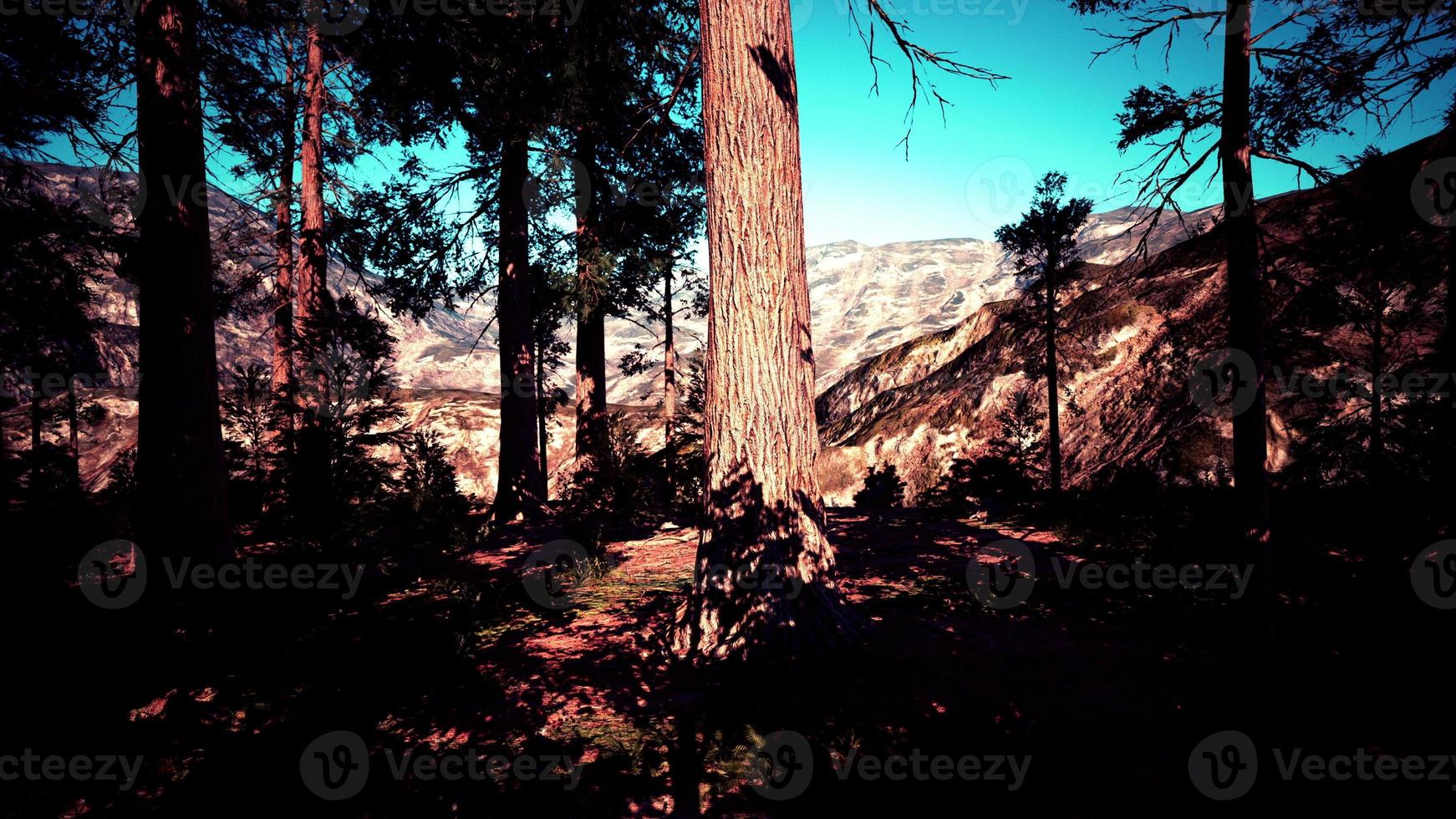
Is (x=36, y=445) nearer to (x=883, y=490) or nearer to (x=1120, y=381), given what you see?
(x=883, y=490)

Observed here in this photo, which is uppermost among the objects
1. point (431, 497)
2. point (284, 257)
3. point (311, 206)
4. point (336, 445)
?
point (311, 206)

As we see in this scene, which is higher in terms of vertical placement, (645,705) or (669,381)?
(669,381)

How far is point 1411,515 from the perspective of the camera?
24.2ft

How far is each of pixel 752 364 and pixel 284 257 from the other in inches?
539

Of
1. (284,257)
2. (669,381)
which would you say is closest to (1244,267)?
(669,381)

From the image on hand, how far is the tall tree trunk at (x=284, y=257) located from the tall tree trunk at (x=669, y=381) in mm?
8013

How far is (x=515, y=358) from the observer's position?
10602mm

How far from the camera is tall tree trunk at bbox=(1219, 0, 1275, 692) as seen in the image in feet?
12.9

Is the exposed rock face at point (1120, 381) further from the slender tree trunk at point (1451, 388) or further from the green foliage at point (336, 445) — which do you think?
the green foliage at point (336, 445)

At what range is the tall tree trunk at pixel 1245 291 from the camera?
393 centimetres

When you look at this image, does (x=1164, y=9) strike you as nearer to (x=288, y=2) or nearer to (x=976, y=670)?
(x=976, y=670)

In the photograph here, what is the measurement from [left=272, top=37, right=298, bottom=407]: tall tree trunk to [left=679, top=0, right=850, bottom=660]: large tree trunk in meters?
11.0

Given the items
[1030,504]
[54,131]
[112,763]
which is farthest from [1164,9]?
[54,131]

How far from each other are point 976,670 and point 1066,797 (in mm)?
1387
